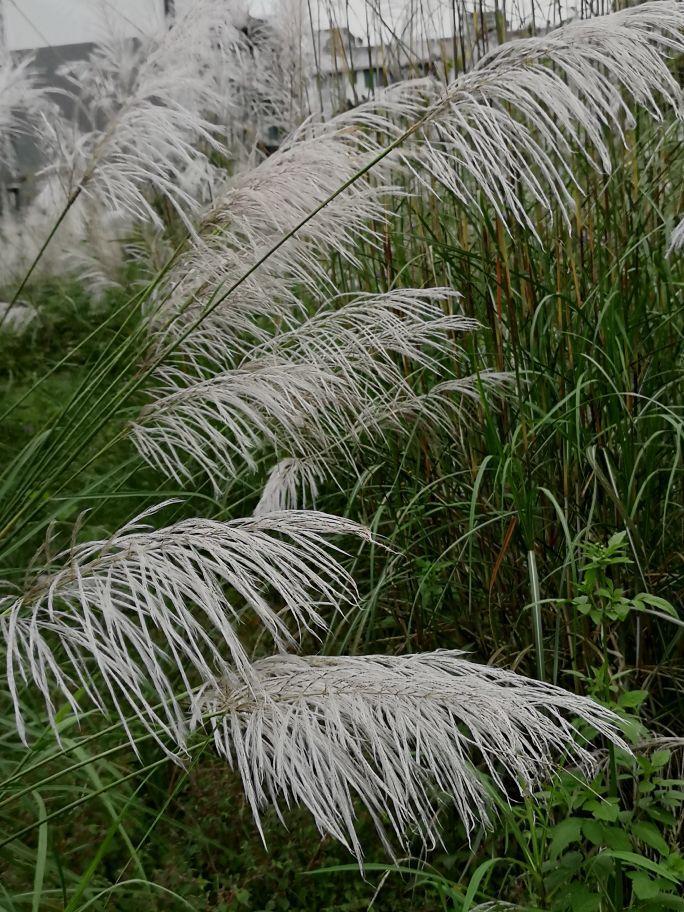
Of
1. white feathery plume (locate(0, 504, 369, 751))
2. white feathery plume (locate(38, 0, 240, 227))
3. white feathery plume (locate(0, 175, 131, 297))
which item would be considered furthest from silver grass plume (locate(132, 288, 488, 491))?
white feathery plume (locate(0, 175, 131, 297))

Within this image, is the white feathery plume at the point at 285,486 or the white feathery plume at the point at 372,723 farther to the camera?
the white feathery plume at the point at 285,486

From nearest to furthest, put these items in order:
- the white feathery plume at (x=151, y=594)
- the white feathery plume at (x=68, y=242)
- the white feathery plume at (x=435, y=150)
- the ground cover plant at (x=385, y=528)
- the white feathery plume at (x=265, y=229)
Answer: the white feathery plume at (x=151, y=594) < the ground cover plant at (x=385, y=528) < the white feathery plume at (x=435, y=150) < the white feathery plume at (x=265, y=229) < the white feathery plume at (x=68, y=242)

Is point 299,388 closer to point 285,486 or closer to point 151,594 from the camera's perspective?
point 285,486

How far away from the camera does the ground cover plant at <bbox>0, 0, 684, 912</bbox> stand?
1.25 metres

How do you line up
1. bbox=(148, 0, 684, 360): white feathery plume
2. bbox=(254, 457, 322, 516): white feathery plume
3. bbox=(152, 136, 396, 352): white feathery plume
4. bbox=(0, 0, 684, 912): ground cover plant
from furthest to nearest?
bbox=(254, 457, 322, 516): white feathery plume < bbox=(152, 136, 396, 352): white feathery plume < bbox=(148, 0, 684, 360): white feathery plume < bbox=(0, 0, 684, 912): ground cover plant

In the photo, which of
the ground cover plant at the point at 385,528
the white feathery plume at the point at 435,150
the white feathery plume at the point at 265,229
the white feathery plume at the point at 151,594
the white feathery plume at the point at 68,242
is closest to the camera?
the white feathery plume at the point at 151,594

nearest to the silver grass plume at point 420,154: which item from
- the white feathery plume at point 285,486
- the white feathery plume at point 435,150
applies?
the white feathery plume at point 435,150

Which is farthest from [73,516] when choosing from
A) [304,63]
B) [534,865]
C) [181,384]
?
[534,865]

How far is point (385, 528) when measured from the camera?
2.88 metres

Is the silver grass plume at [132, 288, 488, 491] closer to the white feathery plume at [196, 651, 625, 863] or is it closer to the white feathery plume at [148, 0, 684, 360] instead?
the white feathery plume at [148, 0, 684, 360]

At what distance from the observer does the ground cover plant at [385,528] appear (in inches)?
49.3

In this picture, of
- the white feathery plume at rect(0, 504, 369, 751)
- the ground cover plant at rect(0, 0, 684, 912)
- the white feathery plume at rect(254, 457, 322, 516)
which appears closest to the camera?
the white feathery plume at rect(0, 504, 369, 751)

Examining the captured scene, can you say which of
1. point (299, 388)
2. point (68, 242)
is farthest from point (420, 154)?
point (68, 242)

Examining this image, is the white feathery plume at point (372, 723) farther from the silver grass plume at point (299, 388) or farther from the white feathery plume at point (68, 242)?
the white feathery plume at point (68, 242)
